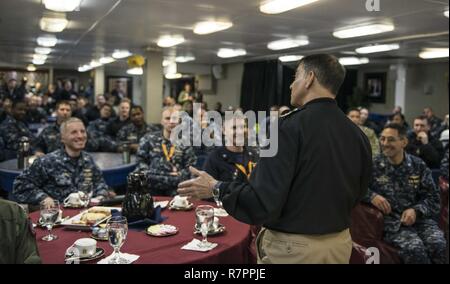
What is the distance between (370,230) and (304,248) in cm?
148

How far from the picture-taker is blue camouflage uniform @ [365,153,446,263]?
2879 millimetres

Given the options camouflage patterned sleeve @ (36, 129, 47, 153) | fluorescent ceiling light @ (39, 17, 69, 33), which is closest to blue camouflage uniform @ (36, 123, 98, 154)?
camouflage patterned sleeve @ (36, 129, 47, 153)

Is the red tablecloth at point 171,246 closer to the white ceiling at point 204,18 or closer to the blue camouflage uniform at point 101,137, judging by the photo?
the white ceiling at point 204,18

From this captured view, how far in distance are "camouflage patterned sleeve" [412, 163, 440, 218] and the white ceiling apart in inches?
49.1

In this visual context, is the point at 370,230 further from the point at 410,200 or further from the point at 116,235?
the point at 116,235

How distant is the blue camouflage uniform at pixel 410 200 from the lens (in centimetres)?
288

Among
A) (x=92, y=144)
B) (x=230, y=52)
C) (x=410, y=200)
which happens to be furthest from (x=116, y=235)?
(x=230, y=52)

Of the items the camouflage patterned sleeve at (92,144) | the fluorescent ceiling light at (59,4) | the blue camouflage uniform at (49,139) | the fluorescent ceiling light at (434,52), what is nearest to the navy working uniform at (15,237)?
the fluorescent ceiling light at (59,4)

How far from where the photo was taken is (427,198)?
9.73 feet

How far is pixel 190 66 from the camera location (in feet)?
33.3

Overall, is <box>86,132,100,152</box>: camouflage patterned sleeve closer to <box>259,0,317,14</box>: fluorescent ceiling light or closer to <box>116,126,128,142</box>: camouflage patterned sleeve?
<box>116,126,128,142</box>: camouflage patterned sleeve

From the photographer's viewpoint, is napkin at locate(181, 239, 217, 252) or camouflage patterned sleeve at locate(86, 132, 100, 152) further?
camouflage patterned sleeve at locate(86, 132, 100, 152)

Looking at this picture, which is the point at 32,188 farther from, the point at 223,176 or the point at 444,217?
the point at 444,217
